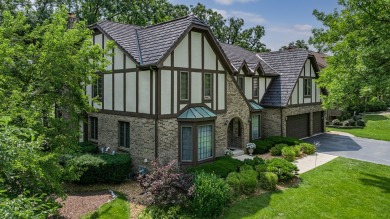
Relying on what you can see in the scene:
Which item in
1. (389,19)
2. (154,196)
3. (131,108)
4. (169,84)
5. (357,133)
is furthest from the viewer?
(357,133)

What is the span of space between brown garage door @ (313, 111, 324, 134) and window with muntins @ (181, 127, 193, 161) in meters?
18.5

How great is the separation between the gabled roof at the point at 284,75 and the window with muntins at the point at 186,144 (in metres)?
10.9

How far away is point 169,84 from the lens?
49.6 ft

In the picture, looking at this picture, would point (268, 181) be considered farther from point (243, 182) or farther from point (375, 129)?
point (375, 129)

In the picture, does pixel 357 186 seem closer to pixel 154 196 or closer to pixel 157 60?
pixel 154 196

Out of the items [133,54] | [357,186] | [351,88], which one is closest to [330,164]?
[357,186]

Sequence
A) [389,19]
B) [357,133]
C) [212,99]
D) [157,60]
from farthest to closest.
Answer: [357,133], [212,99], [157,60], [389,19]

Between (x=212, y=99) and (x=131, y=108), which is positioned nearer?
(x=131, y=108)

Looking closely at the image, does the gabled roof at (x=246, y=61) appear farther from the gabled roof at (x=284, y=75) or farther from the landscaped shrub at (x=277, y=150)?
the landscaped shrub at (x=277, y=150)

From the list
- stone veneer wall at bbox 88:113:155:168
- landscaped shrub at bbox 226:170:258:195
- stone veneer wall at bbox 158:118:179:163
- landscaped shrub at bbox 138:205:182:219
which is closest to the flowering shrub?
landscaped shrub at bbox 226:170:258:195

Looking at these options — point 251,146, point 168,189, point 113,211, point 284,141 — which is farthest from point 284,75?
point 113,211

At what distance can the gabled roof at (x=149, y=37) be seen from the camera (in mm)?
14906

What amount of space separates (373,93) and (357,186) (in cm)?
489

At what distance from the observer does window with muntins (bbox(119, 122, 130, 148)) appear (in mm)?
16812
